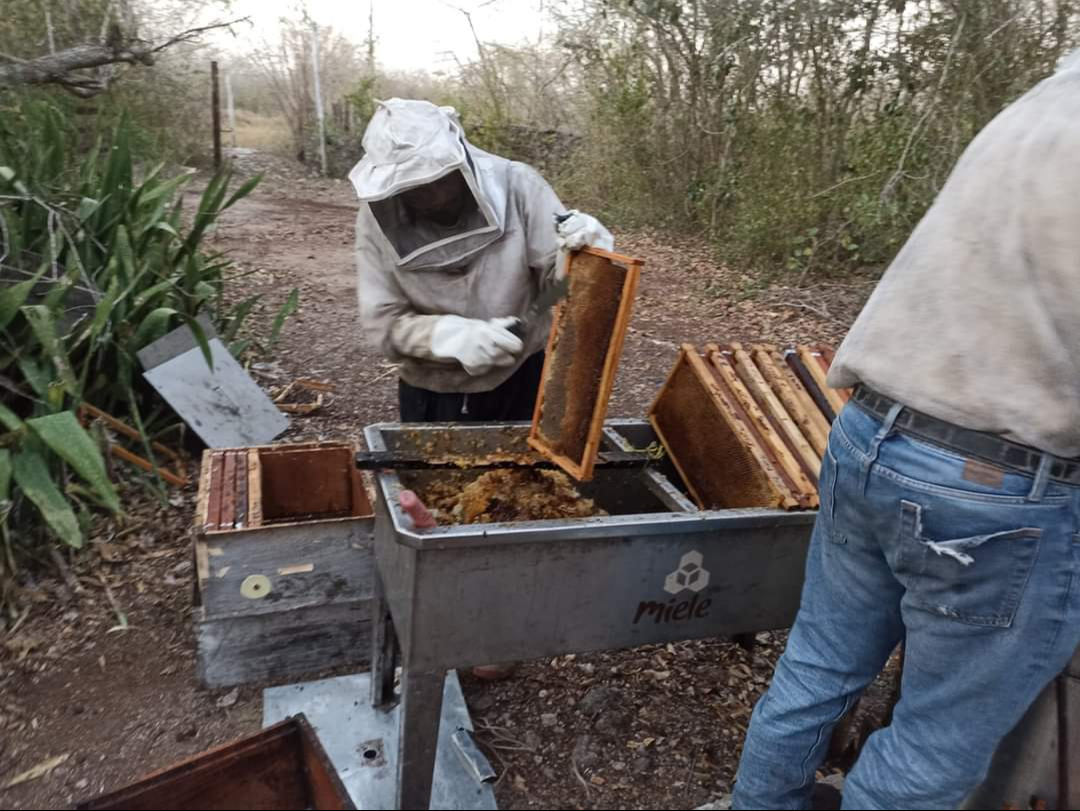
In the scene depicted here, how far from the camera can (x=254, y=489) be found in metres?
2.44

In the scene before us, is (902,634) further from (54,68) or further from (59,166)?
(54,68)

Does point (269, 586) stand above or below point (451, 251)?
below

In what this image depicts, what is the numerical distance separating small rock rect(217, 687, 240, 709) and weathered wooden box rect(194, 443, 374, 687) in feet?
0.10

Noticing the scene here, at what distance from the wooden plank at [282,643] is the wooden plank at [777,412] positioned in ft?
4.36

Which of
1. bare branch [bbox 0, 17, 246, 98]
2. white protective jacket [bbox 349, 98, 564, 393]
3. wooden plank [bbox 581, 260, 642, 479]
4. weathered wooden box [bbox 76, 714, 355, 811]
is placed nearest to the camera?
weathered wooden box [bbox 76, 714, 355, 811]

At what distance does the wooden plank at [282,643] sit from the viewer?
2.32 meters

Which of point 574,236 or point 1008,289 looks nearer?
point 1008,289

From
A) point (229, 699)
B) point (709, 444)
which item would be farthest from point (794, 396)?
point (229, 699)

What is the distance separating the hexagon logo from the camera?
5.41 feet

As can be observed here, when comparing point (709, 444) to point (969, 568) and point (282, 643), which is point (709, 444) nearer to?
point (969, 568)

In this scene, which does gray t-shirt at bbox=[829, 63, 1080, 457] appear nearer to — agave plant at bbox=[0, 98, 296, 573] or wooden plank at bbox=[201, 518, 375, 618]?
wooden plank at bbox=[201, 518, 375, 618]

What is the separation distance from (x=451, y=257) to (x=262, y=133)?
1739cm

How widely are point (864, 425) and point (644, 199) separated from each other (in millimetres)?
8136

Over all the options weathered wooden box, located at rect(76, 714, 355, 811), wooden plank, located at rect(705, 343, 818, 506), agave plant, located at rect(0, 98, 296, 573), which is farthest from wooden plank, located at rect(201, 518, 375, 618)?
wooden plank, located at rect(705, 343, 818, 506)
